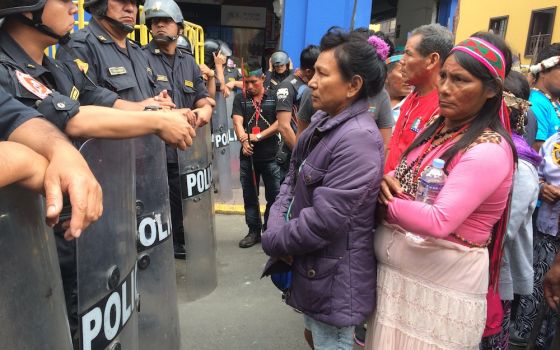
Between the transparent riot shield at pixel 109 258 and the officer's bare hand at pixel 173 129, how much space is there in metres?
0.21

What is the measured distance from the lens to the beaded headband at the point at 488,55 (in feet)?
5.30

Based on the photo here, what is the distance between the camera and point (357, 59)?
1.80 meters

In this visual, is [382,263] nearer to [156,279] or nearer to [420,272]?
[420,272]

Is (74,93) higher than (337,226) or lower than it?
higher

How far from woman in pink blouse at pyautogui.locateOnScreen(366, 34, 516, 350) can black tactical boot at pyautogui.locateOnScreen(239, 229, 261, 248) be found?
9.04 ft

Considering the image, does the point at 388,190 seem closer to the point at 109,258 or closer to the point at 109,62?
the point at 109,258

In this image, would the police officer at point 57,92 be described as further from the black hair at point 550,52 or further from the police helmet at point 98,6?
the black hair at point 550,52

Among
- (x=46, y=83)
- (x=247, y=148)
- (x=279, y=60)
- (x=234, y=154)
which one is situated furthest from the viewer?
(x=234, y=154)

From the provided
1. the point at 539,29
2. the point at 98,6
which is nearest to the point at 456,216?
the point at 98,6

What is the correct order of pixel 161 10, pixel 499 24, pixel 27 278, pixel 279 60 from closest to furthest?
pixel 27 278
pixel 161 10
pixel 279 60
pixel 499 24

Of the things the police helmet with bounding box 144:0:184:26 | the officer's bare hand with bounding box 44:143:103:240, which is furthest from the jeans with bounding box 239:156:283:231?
the officer's bare hand with bounding box 44:143:103:240

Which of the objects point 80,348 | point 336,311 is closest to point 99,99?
point 80,348

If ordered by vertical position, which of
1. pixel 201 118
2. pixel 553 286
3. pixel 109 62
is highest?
pixel 109 62

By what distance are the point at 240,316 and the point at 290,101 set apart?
199 cm
